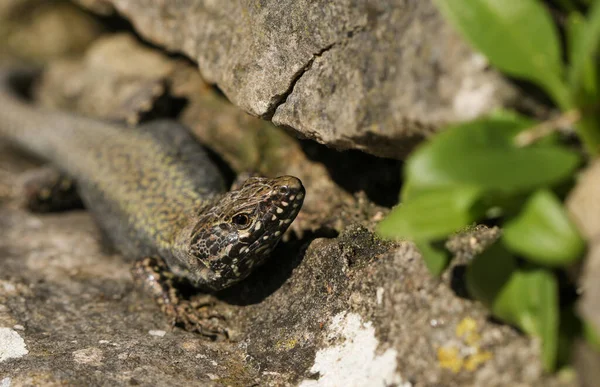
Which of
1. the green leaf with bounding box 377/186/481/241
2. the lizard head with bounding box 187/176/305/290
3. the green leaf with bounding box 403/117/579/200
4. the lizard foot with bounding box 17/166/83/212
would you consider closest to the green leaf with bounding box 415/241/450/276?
the green leaf with bounding box 377/186/481/241

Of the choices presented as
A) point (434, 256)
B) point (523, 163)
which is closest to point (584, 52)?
point (523, 163)

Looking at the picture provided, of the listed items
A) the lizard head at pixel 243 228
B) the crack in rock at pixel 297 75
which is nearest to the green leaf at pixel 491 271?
the crack in rock at pixel 297 75

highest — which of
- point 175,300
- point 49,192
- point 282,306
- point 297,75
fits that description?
point 297,75

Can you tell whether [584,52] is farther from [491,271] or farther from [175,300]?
[175,300]

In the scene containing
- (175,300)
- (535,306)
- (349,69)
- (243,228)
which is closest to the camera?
(535,306)

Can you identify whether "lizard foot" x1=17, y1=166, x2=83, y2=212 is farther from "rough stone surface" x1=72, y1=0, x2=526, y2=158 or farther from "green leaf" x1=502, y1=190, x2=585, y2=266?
"green leaf" x1=502, y1=190, x2=585, y2=266

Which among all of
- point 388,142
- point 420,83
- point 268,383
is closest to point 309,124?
point 388,142
